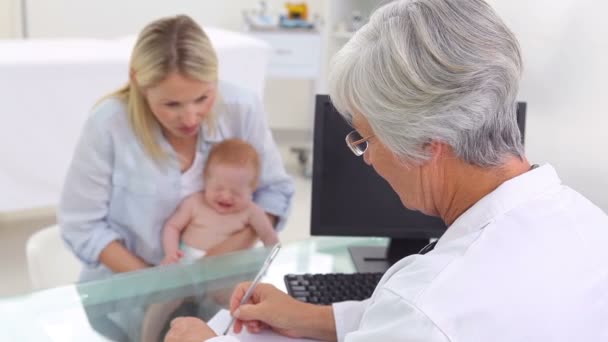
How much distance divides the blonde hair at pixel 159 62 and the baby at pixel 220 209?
153 millimetres

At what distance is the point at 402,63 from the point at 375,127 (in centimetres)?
11

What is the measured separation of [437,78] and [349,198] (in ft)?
2.61

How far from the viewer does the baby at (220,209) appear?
79.5 inches

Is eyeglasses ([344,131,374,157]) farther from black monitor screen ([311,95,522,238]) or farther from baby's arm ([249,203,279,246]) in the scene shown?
baby's arm ([249,203,279,246])

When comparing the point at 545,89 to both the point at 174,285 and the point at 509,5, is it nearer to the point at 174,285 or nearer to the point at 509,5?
the point at 509,5

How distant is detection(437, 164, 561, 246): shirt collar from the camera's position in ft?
3.37

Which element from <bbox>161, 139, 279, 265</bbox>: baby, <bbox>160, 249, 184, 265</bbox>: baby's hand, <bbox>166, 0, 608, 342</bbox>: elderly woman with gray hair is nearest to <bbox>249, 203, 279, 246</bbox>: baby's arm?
<bbox>161, 139, 279, 265</bbox>: baby

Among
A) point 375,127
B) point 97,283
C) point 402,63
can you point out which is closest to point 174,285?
point 97,283

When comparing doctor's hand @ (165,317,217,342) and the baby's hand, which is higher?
doctor's hand @ (165,317,217,342)

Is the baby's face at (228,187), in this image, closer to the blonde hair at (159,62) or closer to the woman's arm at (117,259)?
the blonde hair at (159,62)

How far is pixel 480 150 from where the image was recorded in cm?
104

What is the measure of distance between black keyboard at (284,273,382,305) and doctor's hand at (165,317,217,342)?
0.23 meters

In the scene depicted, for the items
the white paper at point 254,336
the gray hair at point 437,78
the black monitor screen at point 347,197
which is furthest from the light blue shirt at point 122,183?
the gray hair at point 437,78

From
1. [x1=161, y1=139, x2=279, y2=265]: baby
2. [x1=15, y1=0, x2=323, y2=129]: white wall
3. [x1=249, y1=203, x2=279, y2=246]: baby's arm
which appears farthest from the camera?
[x1=15, y1=0, x2=323, y2=129]: white wall
